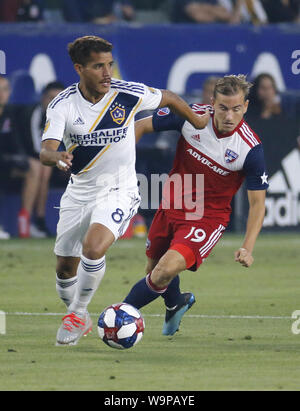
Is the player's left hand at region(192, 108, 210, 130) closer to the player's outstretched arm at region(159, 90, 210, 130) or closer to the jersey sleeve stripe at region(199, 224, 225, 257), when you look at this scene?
the player's outstretched arm at region(159, 90, 210, 130)

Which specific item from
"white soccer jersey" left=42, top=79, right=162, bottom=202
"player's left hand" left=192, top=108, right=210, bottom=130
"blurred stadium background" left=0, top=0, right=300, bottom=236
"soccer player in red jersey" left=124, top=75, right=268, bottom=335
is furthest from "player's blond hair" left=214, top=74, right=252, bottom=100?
"blurred stadium background" left=0, top=0, right=300, bottom=236

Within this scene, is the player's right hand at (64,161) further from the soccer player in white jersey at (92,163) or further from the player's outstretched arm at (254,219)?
the player's outstretched arm at (254,219)

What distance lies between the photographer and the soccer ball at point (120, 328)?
7789 millimetres

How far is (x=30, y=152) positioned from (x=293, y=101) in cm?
409

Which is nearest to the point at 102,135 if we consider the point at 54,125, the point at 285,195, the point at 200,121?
the point at 54,125

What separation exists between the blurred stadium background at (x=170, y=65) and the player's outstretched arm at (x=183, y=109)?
7352 mm

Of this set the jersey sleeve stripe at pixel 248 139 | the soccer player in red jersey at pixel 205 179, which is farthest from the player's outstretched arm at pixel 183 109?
the jersey sleeve stripe at pixel 248 139

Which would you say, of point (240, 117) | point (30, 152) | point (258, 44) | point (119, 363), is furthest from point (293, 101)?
point (119, 363)

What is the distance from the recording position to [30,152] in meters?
16.2

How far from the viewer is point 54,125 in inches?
313

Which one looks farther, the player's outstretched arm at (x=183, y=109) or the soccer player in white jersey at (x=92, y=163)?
the player's outstretched arm at (x=183, y=109)

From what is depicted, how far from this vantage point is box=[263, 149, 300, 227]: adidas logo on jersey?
16.2 metres

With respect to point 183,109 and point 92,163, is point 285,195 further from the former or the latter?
point 92,163
